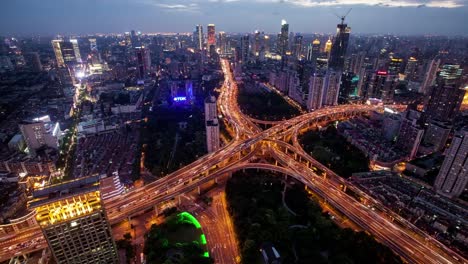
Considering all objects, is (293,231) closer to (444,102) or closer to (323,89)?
(323,89)

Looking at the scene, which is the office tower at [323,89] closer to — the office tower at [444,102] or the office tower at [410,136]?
the office tower at [444,102]

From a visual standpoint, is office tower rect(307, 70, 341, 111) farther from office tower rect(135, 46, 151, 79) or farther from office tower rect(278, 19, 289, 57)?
office tower rect(278, 19, 289, 57)

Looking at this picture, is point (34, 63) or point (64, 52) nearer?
point (34, 63)

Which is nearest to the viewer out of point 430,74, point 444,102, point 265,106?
point 444,102

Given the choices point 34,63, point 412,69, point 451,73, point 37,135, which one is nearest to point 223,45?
point 34,63

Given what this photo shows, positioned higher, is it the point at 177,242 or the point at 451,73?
the point at 451,73

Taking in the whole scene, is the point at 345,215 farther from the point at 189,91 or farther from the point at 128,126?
the point at 189,91
